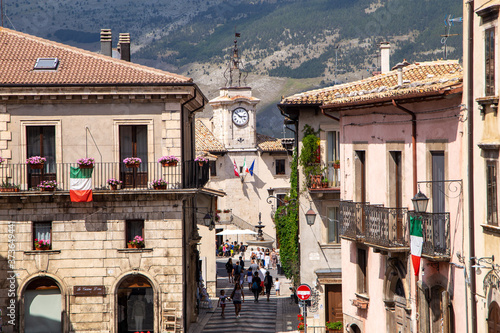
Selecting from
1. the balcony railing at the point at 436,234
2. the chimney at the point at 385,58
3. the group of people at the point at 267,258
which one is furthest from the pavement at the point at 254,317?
the balcony railing at the point at 436,234

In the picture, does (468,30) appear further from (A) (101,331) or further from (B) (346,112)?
(A) (101,331)

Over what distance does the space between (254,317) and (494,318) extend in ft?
73.1

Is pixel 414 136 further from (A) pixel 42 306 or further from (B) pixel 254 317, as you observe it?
(B) pixel 254 317

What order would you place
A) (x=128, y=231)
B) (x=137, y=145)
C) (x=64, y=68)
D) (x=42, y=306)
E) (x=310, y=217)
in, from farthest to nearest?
(x=310, y=217) → (x=64, y=68) → (x=137, y=145) → (x=128, y=231) → (x=42, y=306)

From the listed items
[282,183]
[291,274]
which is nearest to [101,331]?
[291,274]

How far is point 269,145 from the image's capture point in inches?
3004

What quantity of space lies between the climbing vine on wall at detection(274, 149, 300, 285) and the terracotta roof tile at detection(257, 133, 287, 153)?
121ft

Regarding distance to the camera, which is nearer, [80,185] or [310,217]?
[80,185]

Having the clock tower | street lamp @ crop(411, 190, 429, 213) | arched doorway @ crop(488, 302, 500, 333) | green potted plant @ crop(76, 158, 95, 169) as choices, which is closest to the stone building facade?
green potted plant @ crop(76, 158, 95, 169)

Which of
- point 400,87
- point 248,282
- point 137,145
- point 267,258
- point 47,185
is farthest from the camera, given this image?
point 267,258

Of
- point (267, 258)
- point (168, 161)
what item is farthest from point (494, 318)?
point (267, 258)

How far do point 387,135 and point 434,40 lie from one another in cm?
13821

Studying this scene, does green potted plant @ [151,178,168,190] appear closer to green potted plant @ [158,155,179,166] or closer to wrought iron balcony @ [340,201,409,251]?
green potted plant @ [158,155,179,166]

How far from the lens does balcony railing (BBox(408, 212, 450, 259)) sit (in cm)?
1805
